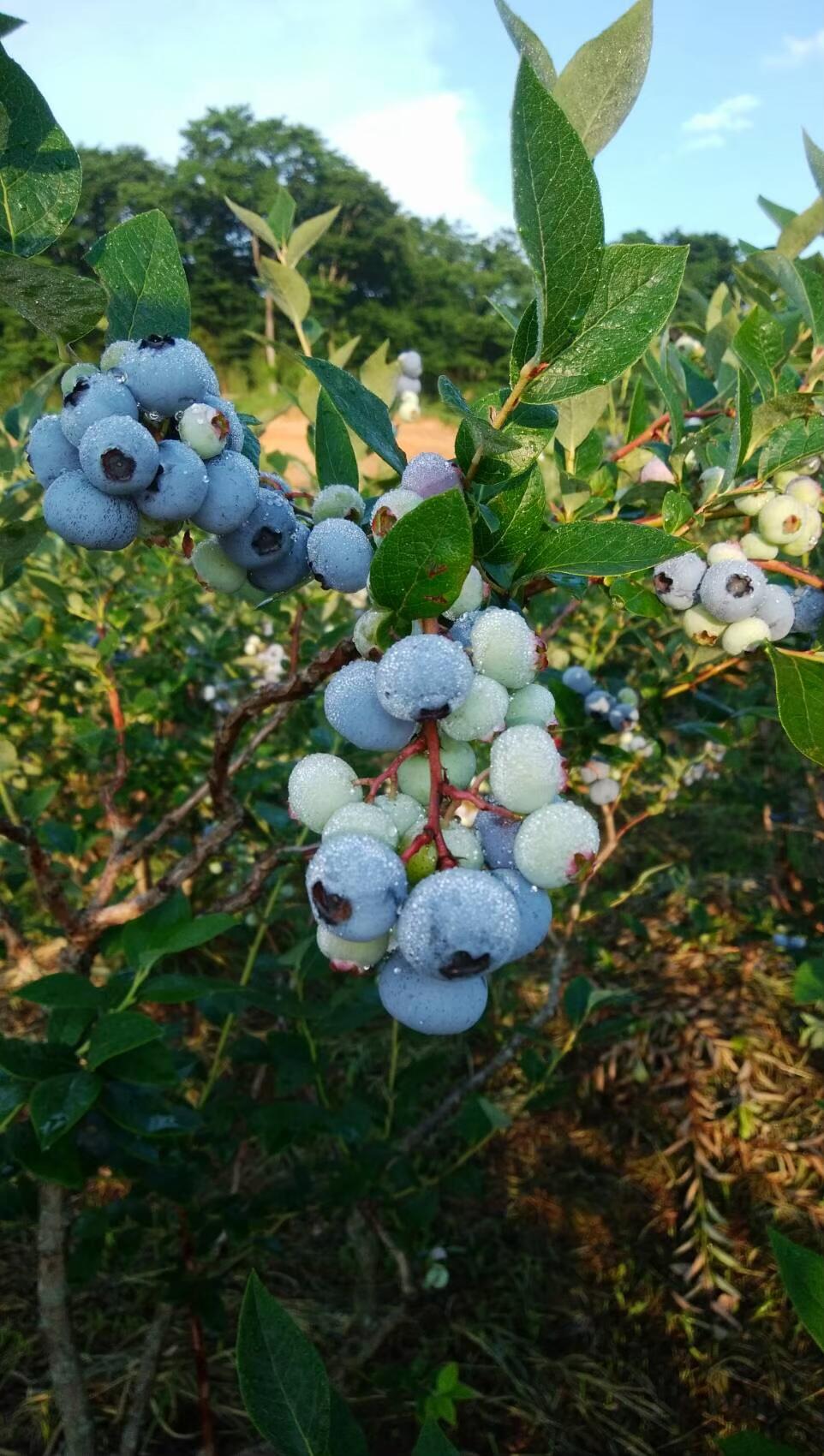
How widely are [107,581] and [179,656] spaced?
109 centimetres

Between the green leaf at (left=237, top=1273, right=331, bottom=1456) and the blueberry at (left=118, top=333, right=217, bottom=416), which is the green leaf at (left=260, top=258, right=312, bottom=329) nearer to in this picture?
the blueberry at (left=118, top=333, right=217, bottom=416)

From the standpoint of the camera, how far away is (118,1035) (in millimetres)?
1031

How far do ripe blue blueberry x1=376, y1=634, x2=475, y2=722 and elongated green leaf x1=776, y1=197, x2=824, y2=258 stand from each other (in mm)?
1181

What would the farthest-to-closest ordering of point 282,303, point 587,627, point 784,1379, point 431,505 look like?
point 587,627 → point 784,1379 → point 282,303 → point 431,505

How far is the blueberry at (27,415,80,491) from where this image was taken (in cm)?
67

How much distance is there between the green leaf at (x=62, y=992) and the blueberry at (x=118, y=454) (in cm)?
68

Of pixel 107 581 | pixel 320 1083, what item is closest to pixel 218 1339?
pixel 320 1083

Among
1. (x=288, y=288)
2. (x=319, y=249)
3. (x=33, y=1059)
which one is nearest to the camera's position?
(x=33, y=1059)

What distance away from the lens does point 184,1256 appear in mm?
1697

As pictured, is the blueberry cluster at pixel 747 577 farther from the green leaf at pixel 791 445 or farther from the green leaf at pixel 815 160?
the green leaf at pixel 815 160

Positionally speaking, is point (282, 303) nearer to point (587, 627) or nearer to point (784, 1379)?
point (587, 627)

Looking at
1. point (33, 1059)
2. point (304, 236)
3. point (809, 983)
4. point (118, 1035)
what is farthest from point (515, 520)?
point (809, 983)

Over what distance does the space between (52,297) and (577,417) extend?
25.1 inches

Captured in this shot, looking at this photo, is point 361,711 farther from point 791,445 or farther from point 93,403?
point 791,445
